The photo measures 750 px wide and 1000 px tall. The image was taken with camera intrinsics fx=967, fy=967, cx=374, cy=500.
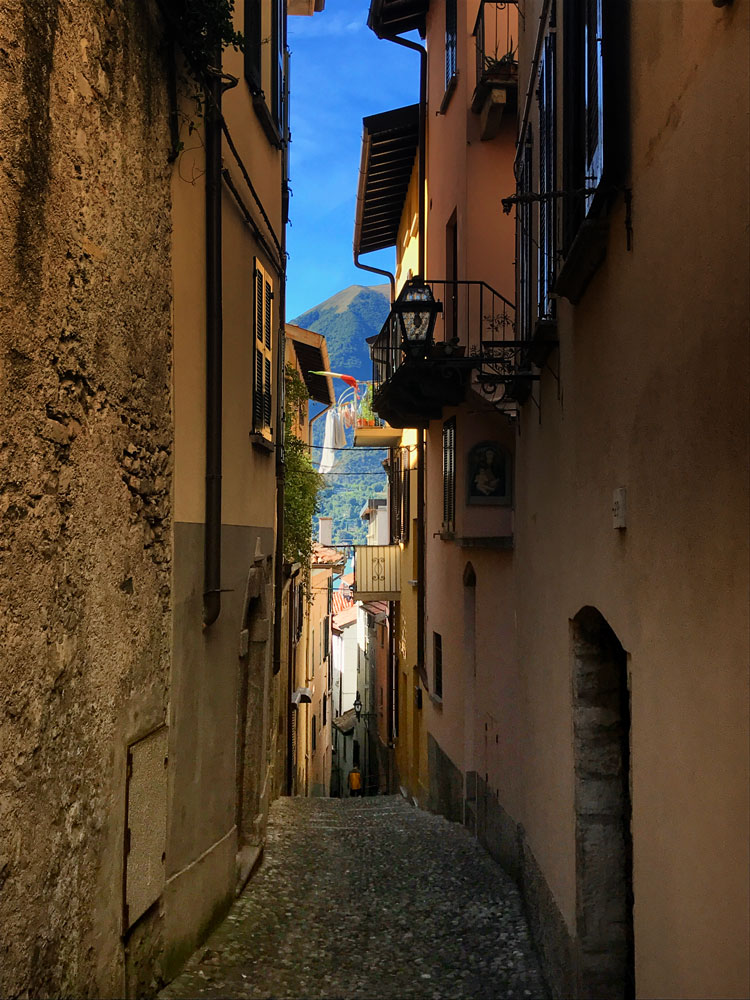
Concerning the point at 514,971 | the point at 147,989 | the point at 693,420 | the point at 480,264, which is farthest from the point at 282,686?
the point at 693,420

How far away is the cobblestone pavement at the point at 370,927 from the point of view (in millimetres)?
6512

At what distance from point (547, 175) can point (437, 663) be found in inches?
400

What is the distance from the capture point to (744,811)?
8.94ft

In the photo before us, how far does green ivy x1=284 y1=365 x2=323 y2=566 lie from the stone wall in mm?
9159

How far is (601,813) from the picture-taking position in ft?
17.9

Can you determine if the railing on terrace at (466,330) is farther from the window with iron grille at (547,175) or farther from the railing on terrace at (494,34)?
the railing on terrace at (494,34)

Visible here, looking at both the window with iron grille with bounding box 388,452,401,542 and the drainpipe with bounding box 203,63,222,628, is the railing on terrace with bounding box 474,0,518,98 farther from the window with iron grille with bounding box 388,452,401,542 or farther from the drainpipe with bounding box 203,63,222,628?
the window with iron grille with bounding box 388,452,401,542

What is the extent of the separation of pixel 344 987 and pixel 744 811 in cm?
471

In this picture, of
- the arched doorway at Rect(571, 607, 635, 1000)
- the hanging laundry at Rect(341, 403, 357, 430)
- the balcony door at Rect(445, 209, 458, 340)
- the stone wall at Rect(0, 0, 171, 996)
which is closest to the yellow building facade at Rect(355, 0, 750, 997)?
the arched doorway at Rect(571, 607, 635, 1000)

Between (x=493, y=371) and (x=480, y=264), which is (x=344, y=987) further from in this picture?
(x=480, y=264)

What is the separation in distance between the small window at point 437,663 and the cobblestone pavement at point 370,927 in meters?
4.37

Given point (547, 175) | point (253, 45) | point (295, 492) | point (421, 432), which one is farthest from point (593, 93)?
point (421, 432)

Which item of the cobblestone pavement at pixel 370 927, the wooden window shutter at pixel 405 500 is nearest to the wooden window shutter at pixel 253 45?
the cobblestone pavement at pixel 370 927

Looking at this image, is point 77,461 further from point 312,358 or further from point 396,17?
point 312,358
